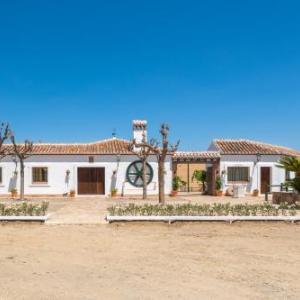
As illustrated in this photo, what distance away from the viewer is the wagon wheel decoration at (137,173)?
29.1 m

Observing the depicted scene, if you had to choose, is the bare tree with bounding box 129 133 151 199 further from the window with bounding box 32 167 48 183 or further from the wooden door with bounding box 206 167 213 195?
the window with bounding box 32 167 48 183

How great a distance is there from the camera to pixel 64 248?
32.2 ft

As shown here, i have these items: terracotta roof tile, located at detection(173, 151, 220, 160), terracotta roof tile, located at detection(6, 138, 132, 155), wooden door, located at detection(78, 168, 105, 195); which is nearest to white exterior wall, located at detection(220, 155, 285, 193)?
terracotta roof tile, located at detection(173, 151, 220, 160)

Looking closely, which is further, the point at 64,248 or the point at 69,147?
the point at 69,147

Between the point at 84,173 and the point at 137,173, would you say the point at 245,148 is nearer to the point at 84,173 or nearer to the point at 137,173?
the point at 137,173

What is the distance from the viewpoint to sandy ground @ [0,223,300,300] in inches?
260

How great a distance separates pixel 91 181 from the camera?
95.8 feet

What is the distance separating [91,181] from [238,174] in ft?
32.6

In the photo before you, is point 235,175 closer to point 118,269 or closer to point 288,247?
point 288,247

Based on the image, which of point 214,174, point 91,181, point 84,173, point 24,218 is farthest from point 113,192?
point 24,218

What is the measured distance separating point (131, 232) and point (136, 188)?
670 inches

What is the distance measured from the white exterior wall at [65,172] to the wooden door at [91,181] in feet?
1.02

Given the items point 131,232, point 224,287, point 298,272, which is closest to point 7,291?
point 224,287

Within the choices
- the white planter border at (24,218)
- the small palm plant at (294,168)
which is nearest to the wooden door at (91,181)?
the small palm plant at (294,168)
